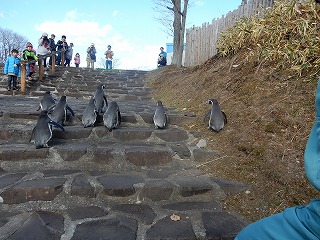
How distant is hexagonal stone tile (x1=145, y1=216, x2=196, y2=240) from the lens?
6.48 feet

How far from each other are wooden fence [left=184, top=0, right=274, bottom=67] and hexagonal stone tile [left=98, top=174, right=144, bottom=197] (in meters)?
4.92

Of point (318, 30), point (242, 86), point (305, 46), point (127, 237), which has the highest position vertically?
point (318, 30)

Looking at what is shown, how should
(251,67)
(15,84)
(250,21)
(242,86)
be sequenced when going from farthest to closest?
1. (15,84)
2. (250,21)
3. (251,67)
4. (242,86)

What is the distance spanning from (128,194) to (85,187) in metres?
0.41

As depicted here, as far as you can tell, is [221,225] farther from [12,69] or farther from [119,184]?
[12,69]

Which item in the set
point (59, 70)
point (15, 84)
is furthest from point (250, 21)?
point (59, 70)

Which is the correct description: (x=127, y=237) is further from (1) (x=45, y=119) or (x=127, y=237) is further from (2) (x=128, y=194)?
(1) (x=45, y=119)

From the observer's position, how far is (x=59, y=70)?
39.4ft

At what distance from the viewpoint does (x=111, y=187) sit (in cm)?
253

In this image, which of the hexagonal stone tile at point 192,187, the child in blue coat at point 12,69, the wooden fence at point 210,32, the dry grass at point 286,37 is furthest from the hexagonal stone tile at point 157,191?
the child in blue coat at point 12,69

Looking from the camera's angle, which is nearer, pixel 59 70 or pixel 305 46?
pixel 305 46

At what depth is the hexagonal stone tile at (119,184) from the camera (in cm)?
251

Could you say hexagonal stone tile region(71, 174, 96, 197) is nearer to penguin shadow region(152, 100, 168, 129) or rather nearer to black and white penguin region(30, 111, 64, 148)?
black and white penguin region(30, 111, 64, 148)

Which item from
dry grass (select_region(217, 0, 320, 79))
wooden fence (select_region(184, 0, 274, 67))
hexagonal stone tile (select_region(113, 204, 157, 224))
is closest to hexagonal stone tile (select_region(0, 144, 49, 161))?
hexagonal stone tile (select_region(113, 204, 157, 224))
